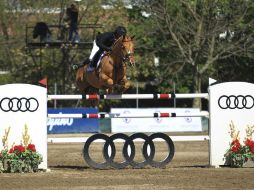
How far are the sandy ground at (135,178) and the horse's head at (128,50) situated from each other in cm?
197

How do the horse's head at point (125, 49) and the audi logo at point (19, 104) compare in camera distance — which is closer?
the audi logo at point (19, 104)

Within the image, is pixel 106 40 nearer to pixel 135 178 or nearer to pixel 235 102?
pixel 235 102

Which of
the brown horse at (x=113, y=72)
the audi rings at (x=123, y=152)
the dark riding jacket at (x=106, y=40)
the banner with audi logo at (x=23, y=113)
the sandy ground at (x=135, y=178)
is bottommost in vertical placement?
the sandy ground at (x=135, y=178)

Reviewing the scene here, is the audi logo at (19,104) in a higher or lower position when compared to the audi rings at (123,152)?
higher

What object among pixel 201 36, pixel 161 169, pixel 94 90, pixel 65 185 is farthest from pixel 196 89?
pixel 65 185

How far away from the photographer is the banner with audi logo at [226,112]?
530 inches

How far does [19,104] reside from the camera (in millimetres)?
12812

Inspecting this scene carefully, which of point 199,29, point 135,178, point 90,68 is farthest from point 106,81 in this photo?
point 199,29

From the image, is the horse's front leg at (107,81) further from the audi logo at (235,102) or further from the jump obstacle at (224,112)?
the audi logo at (235,102)

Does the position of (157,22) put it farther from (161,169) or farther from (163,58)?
(161,169)

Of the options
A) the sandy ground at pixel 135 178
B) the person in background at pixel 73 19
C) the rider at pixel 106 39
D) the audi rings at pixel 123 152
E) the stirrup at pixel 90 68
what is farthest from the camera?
the person in background at pixel 73 19

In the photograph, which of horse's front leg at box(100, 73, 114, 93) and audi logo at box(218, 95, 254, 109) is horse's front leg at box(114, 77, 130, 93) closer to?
horse's front leg at box(100, 73, 114, 93)

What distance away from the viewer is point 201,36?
35.9 m

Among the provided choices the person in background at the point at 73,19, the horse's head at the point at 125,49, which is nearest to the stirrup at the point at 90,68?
the horse's head at the point at 125,49
